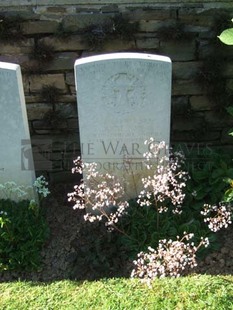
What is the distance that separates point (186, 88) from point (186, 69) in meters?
0.17

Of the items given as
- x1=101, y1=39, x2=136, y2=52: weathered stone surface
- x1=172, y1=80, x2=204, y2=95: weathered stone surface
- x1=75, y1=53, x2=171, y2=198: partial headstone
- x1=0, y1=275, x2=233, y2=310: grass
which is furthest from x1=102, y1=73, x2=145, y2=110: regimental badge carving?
x1=0, y1=275, x2=233, y2=310: grass

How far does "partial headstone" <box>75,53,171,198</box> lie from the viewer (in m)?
2.85

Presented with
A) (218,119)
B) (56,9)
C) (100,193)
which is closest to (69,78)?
(56,9)

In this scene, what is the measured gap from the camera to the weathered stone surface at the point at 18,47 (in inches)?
133

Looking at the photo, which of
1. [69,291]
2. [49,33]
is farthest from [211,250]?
[49,33]

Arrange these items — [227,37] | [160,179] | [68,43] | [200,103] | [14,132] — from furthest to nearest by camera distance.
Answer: [200,103], [68,43], [14,132], [160,179], [227,37]

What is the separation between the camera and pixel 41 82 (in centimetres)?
357

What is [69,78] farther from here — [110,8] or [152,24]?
[152,24]

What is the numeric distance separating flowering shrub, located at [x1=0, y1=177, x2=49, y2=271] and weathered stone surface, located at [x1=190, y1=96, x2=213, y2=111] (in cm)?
141

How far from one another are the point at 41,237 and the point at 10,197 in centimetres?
46

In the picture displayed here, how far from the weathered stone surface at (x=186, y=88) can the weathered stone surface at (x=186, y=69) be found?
43 millimetres

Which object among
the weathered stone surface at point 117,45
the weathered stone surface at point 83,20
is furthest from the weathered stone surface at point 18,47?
the weathered stone surface at point 117,45

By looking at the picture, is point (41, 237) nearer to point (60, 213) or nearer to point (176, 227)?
point (60, 213)

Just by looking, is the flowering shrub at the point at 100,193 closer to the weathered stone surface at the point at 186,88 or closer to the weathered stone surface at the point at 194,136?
the weathered stone surface at the point at 194,136
